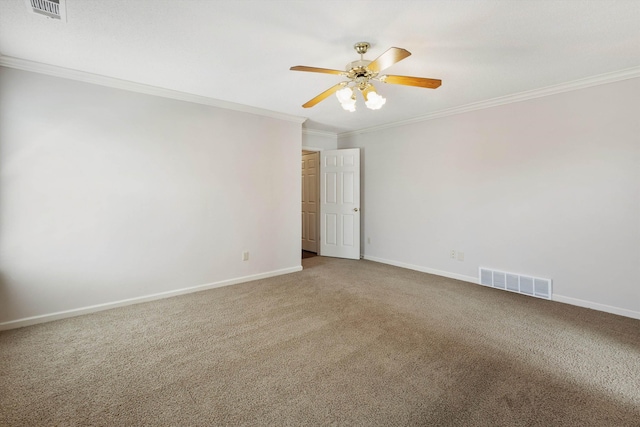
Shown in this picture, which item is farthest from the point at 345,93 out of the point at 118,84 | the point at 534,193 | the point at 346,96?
the point at 534,193

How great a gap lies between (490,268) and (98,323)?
453 centimetres

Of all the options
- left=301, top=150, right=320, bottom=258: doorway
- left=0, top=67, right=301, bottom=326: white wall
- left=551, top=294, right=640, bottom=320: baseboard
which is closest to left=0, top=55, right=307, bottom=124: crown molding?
left=0, top=67, right=301, bottom=326: white wall

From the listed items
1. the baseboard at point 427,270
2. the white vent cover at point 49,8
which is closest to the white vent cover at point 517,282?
the baseboard at point 427,270

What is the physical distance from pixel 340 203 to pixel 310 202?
0.97 meters

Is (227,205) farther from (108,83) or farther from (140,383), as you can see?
(140,383)

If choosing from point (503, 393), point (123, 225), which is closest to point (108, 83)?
point (123, 225)

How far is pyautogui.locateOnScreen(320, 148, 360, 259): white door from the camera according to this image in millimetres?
5336

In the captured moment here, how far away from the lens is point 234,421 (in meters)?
1.56

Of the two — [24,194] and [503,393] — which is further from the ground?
[24,194]

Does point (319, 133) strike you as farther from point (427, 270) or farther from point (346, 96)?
point (346, 96)

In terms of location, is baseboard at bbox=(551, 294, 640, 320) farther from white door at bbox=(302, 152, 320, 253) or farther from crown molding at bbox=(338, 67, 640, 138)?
white door at bbox=(302, 152, 320, 253)

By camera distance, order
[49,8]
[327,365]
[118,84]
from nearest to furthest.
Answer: [49,8] < [327,365] < [118,84]

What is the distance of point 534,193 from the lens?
3465 millimetres

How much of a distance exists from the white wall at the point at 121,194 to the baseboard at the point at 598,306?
3645mm
